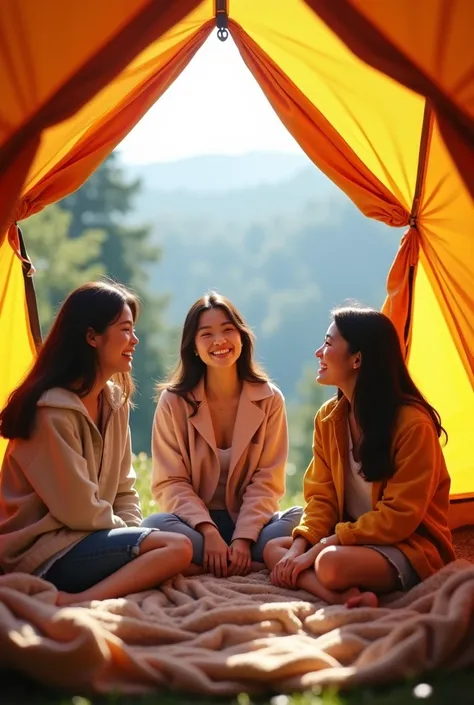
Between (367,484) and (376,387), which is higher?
(376,387)

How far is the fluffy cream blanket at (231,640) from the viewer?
2.45 meters

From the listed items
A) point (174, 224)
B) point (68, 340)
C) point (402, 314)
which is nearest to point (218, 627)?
point (68, 340)

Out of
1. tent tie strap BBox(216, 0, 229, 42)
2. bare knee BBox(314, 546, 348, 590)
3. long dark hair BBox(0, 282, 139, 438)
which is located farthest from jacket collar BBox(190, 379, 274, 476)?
tent tie strap BBox(216, 0, 229, 42)

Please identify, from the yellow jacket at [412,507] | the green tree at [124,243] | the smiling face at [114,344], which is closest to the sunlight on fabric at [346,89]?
the yellow jacket at [412,507]

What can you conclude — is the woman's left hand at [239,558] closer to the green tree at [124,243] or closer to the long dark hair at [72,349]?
the long dark hair at [72,349]

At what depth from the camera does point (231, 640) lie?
2744 mm

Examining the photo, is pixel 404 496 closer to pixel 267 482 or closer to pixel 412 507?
pixel 412 507

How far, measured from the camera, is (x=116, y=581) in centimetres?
316

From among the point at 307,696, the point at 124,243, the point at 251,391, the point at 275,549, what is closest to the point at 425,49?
the point at 251,391

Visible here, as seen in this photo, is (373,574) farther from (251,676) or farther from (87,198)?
(87,198)

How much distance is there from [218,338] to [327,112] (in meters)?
1.02

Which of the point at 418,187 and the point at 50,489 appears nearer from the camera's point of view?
the point at 50,489

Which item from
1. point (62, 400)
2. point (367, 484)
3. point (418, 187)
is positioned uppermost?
point (418, 187)

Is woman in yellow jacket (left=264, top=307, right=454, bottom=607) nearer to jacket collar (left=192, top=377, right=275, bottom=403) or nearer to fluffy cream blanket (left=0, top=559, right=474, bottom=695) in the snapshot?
fluffy cream blanket (left=0, top=559, right=474, bottom=695)
